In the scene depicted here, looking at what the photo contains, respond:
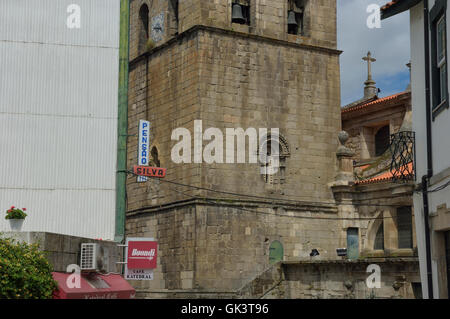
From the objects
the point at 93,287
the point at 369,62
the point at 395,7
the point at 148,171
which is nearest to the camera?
the point at 395,7

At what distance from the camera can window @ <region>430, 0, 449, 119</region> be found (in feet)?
47.0

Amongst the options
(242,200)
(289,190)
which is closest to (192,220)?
(242,200)

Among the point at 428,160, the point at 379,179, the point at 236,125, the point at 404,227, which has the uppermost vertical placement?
the point at 236,125

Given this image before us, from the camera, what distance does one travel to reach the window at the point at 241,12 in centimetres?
3231

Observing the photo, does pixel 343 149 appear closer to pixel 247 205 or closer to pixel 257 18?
pixel 247 205

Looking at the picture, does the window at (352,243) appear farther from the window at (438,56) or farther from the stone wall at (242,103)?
the window at (438,56)

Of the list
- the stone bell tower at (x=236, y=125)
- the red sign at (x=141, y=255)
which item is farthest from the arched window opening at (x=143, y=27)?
the red sign at (x=141, y=255)

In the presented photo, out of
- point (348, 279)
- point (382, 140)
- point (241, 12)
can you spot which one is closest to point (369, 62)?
point (382, 140)

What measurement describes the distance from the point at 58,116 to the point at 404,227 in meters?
15.8

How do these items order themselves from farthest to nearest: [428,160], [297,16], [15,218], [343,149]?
1. [297,16]
2. [343,149]
3. [15,218]
4. [428,160]

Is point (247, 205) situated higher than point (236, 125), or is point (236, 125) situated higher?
point (236, 125)

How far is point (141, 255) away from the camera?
22.0m

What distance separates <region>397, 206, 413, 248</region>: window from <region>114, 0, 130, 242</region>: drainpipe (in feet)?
45.3
